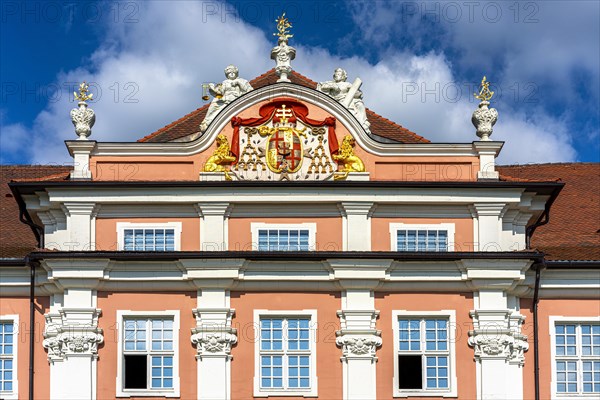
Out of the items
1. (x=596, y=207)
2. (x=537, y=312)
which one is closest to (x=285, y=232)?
(x=537, y=312)

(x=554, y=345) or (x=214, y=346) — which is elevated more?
(x=554, y=345)

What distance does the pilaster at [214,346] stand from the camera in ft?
114

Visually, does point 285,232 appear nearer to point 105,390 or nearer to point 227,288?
point 227,288

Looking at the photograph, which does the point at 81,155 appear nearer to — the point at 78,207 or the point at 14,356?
the point at 78,207

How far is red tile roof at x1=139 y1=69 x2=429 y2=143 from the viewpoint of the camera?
125 ft

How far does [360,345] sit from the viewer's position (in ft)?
115

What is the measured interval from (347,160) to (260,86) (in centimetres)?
407

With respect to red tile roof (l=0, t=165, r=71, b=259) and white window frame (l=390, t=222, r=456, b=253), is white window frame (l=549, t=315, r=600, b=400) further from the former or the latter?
red tile roof (l=0, t=165, r=71, b=259)

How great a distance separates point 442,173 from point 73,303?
1007 cm

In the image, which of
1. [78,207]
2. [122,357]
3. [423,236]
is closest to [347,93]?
[423,236]

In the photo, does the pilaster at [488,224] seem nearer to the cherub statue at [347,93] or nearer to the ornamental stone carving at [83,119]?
the cherub statue at [347,93]

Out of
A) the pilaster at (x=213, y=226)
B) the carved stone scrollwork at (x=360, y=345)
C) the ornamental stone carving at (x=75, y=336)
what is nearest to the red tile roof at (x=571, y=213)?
the carved stone scrollwork at (x=360, y=345)

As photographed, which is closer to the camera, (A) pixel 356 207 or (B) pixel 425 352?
(B) pixel 425 352

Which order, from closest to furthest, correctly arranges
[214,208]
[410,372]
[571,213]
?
[410,372] < [214,208] < [571,213]
